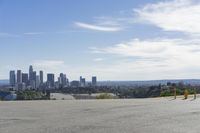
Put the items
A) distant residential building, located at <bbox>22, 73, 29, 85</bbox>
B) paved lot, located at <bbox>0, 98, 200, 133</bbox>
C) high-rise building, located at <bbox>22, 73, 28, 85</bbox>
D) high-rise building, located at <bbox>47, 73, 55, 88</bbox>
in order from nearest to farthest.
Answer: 1. paved lot, located at <bbox>0, 98, 200, 133</bbox>
2. high-rise building, located at <bbox>47, 73, 55, 88</bbox>
3. distant residential building, located at <bbox>22, 73, 29, 85</bbox>
4. high-rise building, located at <bbox>22, 73, 28, 85</bbox>

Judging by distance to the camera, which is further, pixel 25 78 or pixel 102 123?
pixel 25 78

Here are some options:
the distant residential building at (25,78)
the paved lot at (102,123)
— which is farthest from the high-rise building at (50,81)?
the paved lot at (102,123)

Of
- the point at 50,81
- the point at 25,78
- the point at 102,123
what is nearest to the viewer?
the point at 102,123

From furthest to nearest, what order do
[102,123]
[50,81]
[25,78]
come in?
[50,81] → [25,78] → [102,123]

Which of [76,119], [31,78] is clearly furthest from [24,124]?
[31,78]

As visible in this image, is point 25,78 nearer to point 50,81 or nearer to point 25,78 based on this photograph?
point 25,78

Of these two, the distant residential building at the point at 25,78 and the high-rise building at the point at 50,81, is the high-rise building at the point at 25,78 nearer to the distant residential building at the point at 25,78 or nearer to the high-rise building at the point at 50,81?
the distant residential building at the point at 25,78

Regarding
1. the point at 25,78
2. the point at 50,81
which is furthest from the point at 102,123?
the point at 50,81

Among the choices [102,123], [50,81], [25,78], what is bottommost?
[102,123]

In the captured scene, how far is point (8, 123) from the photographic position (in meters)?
21.0

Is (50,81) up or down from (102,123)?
up

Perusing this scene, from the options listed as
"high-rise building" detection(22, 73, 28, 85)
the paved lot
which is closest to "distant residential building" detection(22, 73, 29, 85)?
"high-rise building" detection(22, 73, 28, 85)

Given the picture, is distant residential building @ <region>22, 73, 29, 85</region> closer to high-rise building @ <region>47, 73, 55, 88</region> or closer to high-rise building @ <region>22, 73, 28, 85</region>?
high-rise building @ <region>22, 73, 28, 85</region>

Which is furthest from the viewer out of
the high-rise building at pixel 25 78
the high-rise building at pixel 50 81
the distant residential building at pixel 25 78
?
the high-rise building at pixel 25 78
